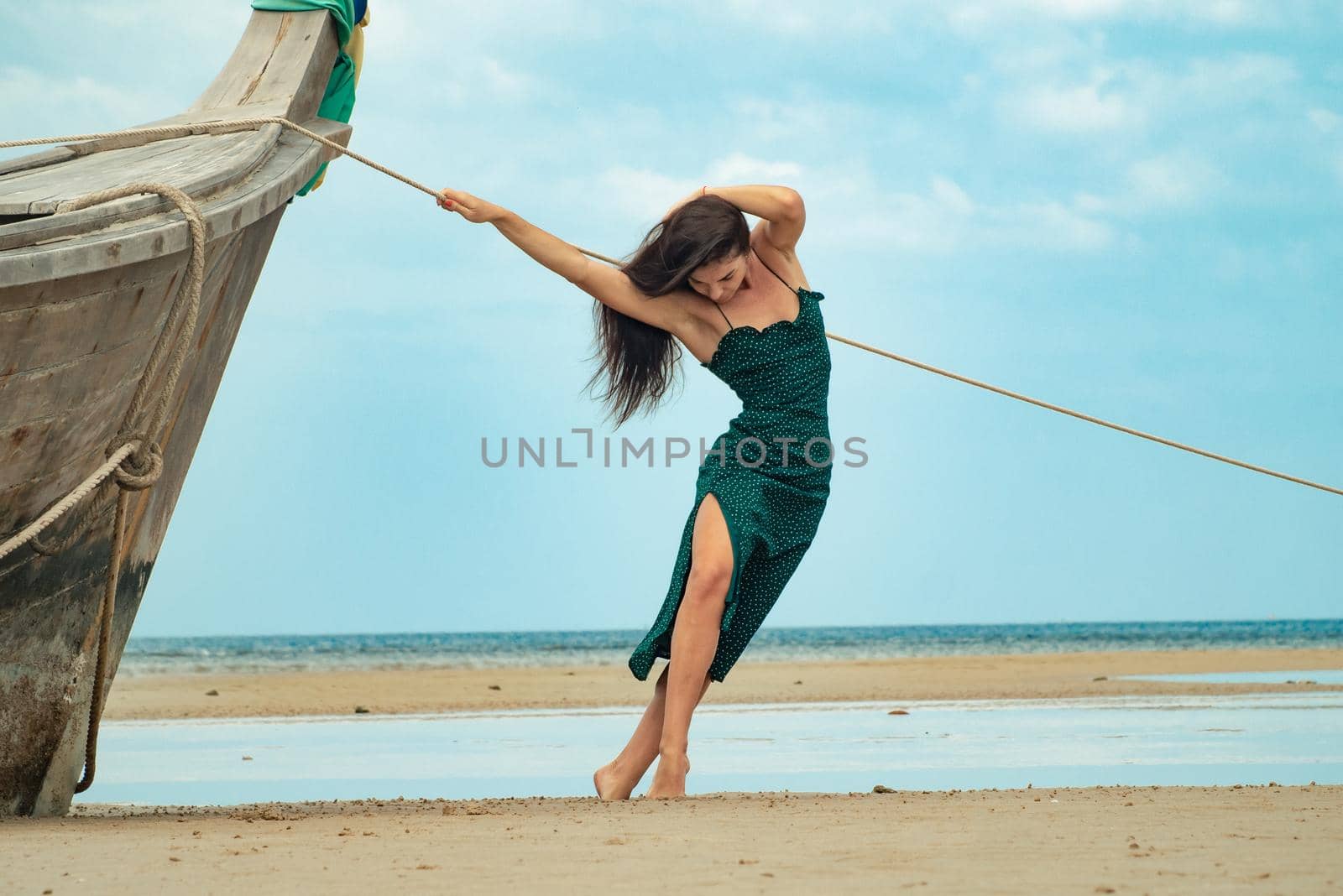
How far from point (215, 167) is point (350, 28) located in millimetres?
1342

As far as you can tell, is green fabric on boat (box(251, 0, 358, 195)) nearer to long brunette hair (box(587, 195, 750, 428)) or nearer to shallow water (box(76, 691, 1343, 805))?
long brunette hair (box(587, 195, 750, 428))

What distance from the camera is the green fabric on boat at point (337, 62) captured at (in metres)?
4.07

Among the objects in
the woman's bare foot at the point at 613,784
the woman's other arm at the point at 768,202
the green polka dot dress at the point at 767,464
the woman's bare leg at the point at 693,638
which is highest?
the woman's other arm at the point at 768,202

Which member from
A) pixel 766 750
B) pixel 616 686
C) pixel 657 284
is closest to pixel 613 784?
pixel 657 284

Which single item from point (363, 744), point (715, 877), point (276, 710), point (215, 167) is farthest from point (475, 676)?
point (715, 877)

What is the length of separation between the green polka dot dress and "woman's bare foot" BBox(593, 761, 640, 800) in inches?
10.8

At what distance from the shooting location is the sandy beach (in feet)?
6.50

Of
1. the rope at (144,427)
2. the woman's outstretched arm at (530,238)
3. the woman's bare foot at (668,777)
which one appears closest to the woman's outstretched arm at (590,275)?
the woman's outstretched arm at (530,238)

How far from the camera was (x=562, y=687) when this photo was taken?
36.3ft

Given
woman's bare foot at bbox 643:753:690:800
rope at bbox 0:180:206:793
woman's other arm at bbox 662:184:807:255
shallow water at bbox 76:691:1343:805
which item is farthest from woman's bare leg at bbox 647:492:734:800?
rope at bbox 0:180:206:793

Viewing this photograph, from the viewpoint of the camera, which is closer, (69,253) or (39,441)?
(69,253)

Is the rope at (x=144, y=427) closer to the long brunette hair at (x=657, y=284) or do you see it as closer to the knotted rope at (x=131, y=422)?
the knotted rope at (x=131, y=422)

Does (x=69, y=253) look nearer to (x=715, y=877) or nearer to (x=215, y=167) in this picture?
(x=215, y=167)

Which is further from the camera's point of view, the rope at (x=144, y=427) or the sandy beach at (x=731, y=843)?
the rope at (x=144, y=427)
